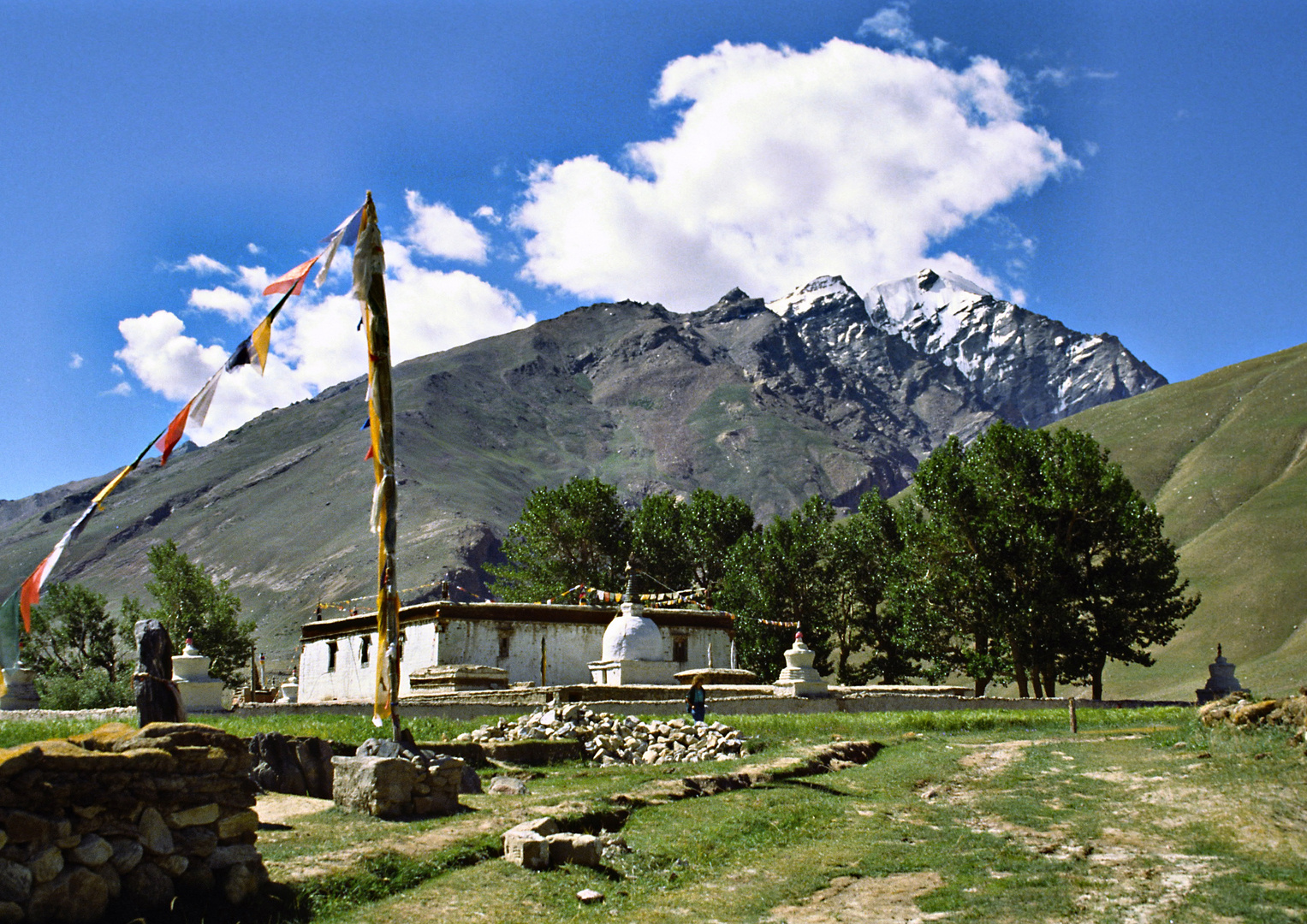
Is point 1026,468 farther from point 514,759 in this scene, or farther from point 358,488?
point 358,488

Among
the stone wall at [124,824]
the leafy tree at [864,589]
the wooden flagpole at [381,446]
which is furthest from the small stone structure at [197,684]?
the leafy tree at [864,589]

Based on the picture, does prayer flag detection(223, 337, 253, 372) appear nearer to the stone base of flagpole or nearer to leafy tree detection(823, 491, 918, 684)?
the stone base of flagpole

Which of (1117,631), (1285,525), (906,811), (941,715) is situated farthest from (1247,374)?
(906,811)

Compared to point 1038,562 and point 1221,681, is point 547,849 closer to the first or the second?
point 1221,681

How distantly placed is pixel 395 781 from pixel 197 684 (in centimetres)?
1362

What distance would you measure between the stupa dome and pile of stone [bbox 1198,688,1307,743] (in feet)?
51.9

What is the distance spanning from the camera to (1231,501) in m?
96.0

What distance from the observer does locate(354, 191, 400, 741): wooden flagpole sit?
1273 cm

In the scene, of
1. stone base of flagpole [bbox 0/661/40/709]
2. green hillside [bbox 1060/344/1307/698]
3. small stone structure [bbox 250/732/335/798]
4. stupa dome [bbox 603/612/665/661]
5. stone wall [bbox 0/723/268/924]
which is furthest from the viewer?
green hillside [bbox 1060/344/1307/698]

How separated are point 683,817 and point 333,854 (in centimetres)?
486

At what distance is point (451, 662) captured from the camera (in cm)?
3241

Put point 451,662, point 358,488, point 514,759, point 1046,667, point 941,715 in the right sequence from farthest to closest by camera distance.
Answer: point 358,488
point 1046,667
point 451,662
point 941,715
point 514,759

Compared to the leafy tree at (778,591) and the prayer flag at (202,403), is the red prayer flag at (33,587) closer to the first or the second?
the prayer flag at (202,403)

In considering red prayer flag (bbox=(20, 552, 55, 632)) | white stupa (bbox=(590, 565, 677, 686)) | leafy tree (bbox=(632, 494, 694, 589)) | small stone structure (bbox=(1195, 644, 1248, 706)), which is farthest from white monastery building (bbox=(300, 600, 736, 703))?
leafy tree (bbox=(632, 494, 694, 589))
